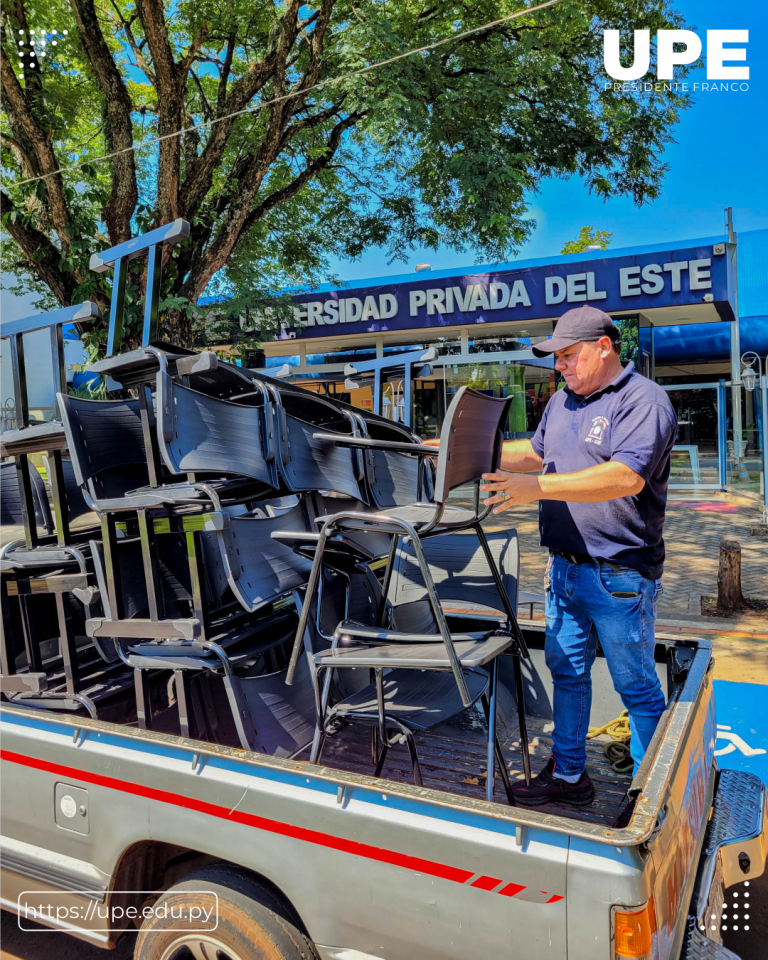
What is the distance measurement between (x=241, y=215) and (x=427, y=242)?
274 centimetres

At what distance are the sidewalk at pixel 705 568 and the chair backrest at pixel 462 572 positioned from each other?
107 inches

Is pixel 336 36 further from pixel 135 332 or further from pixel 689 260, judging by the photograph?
pixel 689 260

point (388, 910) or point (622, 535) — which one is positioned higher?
point (622, 535)

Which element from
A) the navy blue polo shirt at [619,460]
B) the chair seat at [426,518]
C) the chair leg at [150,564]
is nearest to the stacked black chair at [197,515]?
the chair leg at [150,564]

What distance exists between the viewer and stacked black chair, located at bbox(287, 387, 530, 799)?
209cm

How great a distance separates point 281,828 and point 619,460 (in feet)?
5.08

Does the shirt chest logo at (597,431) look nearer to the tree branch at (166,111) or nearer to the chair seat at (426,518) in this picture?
the chair seat at (426,518)

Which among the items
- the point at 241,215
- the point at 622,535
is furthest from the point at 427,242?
the point at 622,535

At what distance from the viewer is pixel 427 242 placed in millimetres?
10406

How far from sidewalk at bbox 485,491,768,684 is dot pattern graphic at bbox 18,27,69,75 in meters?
7.78

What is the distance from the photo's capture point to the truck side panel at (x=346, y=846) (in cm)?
152

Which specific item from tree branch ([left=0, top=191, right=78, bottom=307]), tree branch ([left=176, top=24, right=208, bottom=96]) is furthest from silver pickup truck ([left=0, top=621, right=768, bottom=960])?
tree branch ([left=176, top=24, right=208, bottom=96])

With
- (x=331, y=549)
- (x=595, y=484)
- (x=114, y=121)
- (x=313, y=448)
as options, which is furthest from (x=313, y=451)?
(x=114, y=121)

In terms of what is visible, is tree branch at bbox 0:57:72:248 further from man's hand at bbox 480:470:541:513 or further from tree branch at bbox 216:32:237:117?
man's hand at bbox 480:470:541:513
